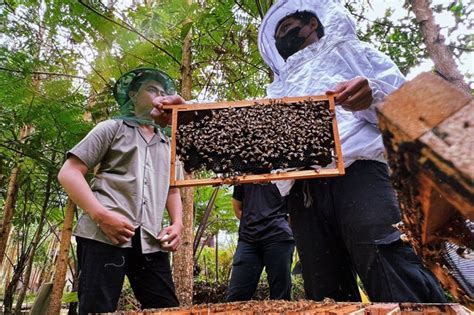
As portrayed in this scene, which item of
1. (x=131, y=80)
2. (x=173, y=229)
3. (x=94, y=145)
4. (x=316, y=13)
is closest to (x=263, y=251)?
(x=173, y=229)

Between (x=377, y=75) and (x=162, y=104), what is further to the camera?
(x=162, y=104)

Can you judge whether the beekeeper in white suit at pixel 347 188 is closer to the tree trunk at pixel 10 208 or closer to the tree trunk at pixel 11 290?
the tree trunk at pixel 10 208

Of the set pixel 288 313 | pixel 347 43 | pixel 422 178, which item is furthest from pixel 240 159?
pixel 422 178

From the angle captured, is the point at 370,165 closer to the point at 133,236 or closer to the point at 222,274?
the point at 133,236

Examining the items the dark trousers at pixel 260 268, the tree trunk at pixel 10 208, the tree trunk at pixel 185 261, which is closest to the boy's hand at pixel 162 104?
the tree trunk at pixel 185 261

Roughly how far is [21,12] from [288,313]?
19.3ft

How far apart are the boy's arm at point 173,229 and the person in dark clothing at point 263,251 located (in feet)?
2.95

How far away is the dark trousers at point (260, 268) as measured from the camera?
3.34 m

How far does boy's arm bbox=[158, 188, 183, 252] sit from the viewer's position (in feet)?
8.14

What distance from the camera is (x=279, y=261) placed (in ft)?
11.0

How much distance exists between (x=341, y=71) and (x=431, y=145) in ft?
5.88

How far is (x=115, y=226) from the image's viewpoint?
2176 mm

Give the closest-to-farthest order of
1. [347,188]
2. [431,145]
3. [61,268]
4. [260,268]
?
[431,145] < [347,188] < [260,268] < [61,268]

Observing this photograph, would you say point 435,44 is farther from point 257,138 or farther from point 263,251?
point 263,251
